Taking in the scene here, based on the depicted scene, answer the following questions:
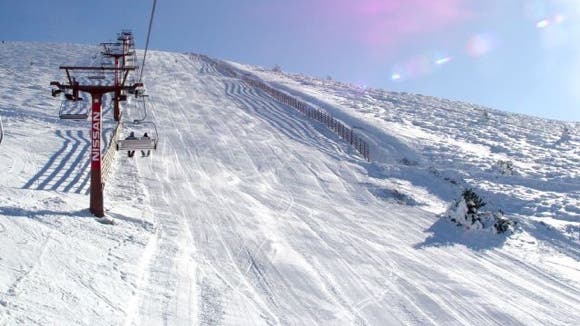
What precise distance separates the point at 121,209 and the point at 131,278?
16.1 ft

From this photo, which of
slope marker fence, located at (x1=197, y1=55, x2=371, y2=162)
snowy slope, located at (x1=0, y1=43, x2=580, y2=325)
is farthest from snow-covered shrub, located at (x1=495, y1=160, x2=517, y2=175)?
slope marker fence, located at (x1=197, y1=55, x2=371, y2=162)

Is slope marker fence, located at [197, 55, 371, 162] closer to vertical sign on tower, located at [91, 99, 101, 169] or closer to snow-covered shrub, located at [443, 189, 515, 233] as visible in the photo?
snow-covered shrub, located at [443, 189, 515, 233]

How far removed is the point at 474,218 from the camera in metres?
16.9

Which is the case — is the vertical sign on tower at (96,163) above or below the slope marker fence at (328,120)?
above

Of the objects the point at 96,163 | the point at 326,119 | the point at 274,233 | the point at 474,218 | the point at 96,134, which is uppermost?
the point at 96,134

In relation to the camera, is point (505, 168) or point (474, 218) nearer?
point (474, 218)

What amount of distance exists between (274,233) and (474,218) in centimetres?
649

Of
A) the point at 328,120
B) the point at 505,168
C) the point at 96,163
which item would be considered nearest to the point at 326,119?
the point at 328,120

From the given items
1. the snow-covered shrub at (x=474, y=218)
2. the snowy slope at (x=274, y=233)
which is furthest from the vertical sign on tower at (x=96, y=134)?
the snow-covered shrub at (x=474, y=218)

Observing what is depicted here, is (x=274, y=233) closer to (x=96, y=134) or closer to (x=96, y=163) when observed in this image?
(x=96, y=163)

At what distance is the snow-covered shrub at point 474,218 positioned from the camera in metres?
16.6

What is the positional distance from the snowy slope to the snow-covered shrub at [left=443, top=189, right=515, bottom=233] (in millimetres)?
388

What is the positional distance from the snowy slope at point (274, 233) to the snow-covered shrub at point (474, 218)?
0.39 meters

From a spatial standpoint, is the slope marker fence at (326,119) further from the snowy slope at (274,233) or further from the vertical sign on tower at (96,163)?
the vertical sign on tower at (96,163)
